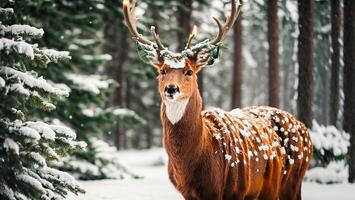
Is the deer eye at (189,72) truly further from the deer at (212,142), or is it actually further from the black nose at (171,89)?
the black nose at (171,89)

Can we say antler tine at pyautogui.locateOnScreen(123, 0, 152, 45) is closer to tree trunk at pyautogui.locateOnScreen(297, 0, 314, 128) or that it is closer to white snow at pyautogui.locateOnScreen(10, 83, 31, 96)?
white snow at pyautogui.locateOnScreen(10, 83, 31, 96)

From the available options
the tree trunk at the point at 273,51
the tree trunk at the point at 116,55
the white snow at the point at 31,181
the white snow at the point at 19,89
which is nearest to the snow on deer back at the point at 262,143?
the white snow at the point at 31,181

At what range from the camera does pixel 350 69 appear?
13.6m

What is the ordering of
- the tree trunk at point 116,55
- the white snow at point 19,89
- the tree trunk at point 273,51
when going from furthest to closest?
the tree trunk at point 116,55 → the tree trunk at point 273,51 → the white snow at point 19,89

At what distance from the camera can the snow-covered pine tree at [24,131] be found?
234 inches

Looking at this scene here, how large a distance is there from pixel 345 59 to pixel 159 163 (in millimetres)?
10098

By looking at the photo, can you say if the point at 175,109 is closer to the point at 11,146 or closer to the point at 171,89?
A: the point at 171,89

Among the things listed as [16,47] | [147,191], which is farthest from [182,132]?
[147,191]

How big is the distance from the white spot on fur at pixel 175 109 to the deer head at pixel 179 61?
0.24 feet

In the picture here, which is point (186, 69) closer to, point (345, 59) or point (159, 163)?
point (345, 59)

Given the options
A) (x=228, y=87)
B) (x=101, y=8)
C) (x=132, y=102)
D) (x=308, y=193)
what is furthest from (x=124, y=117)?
(x=228, y=87)

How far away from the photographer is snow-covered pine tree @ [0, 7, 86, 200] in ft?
19.5

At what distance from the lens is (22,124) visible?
6281mm

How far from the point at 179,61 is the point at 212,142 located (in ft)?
4.07
